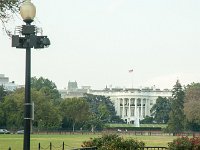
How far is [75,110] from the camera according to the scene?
446ft

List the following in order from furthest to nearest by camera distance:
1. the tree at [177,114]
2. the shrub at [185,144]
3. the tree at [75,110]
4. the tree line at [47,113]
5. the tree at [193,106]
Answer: the tree at [177,114] → the tree at [75,110] → the tree at [193,106] → the tree line at [47,113] → the shrub at [185,144]

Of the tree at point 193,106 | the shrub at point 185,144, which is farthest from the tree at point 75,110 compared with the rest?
the shrub at point 185,144

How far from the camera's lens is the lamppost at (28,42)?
14577 millimetres

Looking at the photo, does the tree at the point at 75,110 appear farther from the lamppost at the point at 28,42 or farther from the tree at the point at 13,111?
the lamppost at the point at 28,42

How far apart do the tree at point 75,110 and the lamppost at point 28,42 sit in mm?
121125

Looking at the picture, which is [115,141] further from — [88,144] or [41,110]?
[41,110]

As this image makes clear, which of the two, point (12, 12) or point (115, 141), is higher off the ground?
point (12, 12)

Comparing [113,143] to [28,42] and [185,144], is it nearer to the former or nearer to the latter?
[185,144]

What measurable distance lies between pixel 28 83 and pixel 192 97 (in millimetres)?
119056

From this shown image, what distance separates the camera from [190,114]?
126 metres

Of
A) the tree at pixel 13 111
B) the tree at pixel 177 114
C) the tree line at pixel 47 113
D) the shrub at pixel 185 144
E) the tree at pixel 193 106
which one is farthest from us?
the tree at pixel 177 114

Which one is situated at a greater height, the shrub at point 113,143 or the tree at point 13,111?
the tree at point 13,111

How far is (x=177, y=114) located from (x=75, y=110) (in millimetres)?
26233

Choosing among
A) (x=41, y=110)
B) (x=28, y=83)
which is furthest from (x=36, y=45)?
(x=41, y=110)
